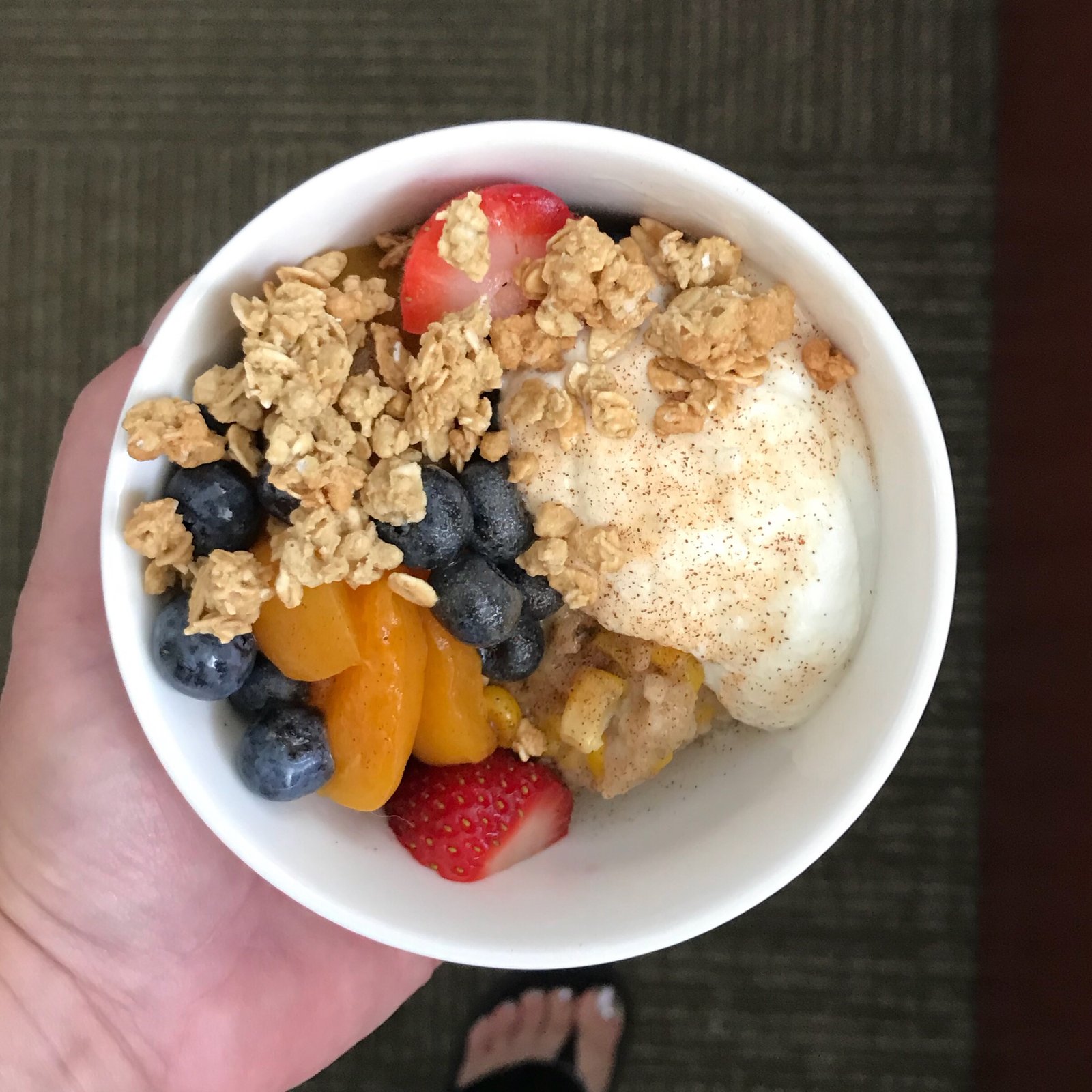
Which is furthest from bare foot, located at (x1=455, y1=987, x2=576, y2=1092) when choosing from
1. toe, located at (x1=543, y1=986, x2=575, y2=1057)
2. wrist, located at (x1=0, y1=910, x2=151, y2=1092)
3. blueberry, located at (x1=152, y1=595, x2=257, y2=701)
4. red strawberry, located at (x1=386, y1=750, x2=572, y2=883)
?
blueberry, located at (x1=152, y1=595, x2=257, y2=701)

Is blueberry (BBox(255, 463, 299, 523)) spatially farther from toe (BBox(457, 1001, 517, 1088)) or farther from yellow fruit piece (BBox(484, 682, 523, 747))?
toe (BBox(457, 1001, 517, 1088))

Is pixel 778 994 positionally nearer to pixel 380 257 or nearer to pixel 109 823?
pixel 109 823

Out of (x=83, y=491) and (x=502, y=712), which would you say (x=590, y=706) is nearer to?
(x=502, y=712)

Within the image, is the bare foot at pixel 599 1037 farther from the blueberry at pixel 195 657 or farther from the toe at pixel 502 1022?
the blueberry at pixel 195 657

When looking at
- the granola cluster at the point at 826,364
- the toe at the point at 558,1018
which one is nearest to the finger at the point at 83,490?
the granola cluster at the point at 826,364

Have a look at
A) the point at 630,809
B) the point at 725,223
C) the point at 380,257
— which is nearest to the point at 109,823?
the point at 630,809
